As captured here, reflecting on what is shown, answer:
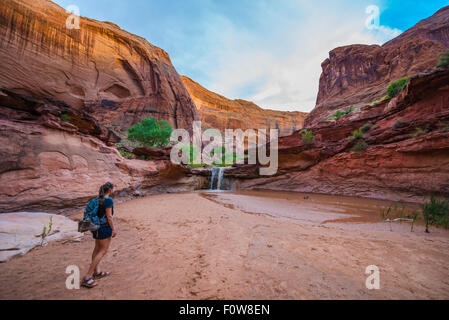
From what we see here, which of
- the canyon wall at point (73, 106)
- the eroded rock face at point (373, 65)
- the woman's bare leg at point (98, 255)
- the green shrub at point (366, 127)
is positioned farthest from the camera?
the eroded rock face at point (373, 65)

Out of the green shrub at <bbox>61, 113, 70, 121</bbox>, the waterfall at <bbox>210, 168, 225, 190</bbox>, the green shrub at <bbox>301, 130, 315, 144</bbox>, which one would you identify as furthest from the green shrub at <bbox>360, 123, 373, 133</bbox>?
the green shrub at <bbox>61, 113, 70, 121</bbox>

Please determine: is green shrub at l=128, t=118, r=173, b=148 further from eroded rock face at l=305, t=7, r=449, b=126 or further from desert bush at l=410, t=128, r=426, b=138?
eroded rock face at l=305, t=7, r=449, b=126

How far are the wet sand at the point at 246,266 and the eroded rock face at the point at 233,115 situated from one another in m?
59.3

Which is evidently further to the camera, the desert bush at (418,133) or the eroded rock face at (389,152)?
the desert bush at (418,133)

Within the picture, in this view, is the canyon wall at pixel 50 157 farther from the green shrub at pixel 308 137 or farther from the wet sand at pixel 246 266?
the green shrub at pixel 308 137

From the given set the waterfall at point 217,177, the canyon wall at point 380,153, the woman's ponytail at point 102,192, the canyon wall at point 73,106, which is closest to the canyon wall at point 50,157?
the canyon wall at point 73,106

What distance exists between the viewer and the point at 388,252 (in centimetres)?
274

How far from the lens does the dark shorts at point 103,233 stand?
2305 mm

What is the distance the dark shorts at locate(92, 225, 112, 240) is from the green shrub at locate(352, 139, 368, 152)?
14230mm

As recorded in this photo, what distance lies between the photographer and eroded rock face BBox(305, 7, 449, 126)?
27.1 metres

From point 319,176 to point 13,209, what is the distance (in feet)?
54.2

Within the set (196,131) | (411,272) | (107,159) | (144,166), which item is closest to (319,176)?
(411,272)

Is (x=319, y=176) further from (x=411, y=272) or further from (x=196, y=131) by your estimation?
(x=196, y=131)

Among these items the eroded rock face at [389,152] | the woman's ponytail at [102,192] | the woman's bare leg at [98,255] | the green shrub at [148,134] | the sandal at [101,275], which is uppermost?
the green shrub at [148,134]
